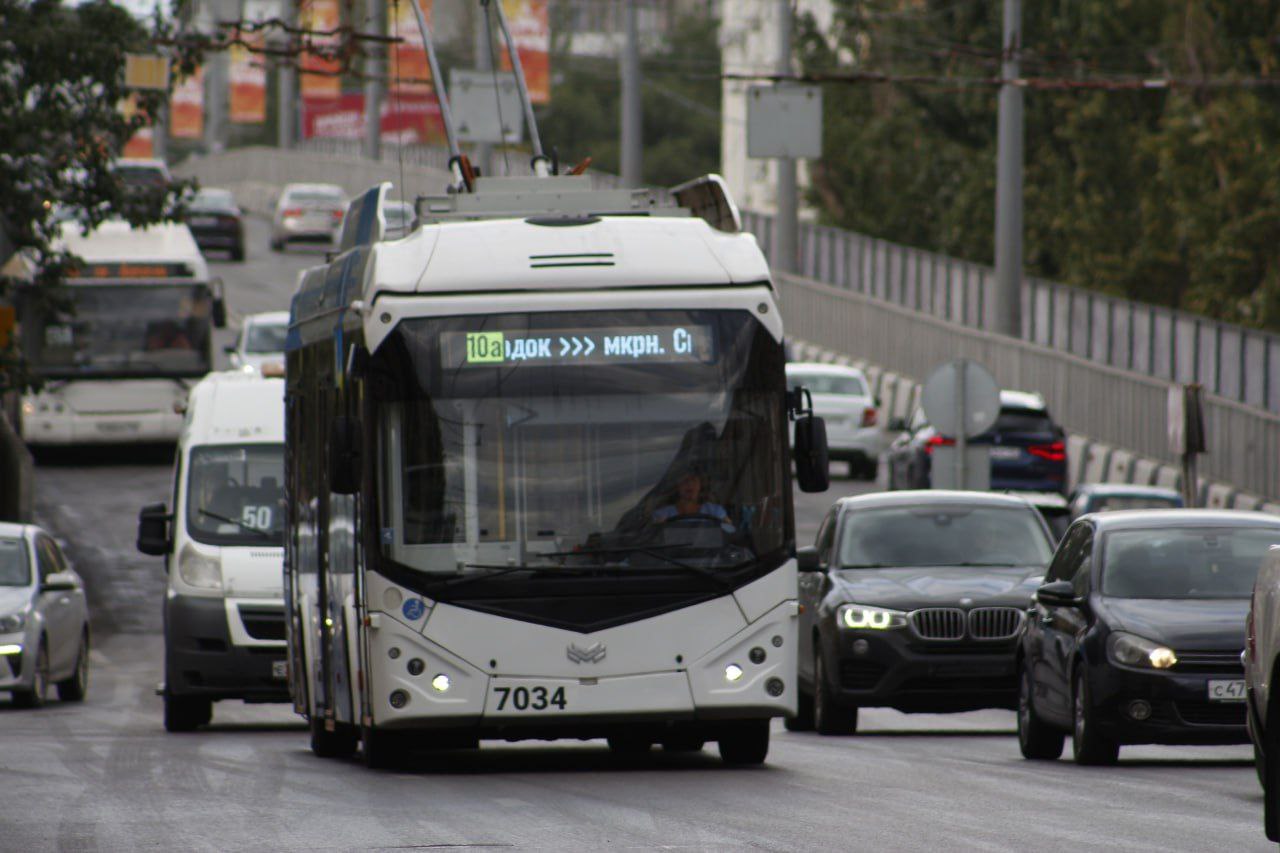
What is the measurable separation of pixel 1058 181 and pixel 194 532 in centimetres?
3823

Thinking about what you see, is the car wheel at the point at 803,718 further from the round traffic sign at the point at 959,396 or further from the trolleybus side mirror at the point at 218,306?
the trolleybus side mirror at the point at 218,306

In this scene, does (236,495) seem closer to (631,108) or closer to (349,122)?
(631,108)

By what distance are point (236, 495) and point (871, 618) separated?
17.3 feet

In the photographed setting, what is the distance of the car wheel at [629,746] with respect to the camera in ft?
54.1

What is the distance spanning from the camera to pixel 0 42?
3512cm

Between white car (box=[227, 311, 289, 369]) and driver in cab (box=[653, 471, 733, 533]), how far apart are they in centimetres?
2970

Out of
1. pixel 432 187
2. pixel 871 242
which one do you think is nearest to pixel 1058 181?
pixel 871 242

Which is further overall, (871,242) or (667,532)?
(871,242)

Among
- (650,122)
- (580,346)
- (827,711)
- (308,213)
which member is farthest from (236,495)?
(650,122)

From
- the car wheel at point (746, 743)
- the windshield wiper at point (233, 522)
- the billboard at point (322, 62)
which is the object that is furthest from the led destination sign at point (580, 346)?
the billboard at point (322, 62)

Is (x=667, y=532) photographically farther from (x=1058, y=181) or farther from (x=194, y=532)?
(x=1058, y=181)

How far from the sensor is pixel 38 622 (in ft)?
77.8

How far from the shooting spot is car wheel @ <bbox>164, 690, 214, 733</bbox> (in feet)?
68.5

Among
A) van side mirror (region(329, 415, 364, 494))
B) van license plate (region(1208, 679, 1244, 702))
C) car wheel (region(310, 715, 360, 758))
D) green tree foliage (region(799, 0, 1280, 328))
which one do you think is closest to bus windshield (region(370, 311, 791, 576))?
van side mirror (region(329, 415, 364, 494))
